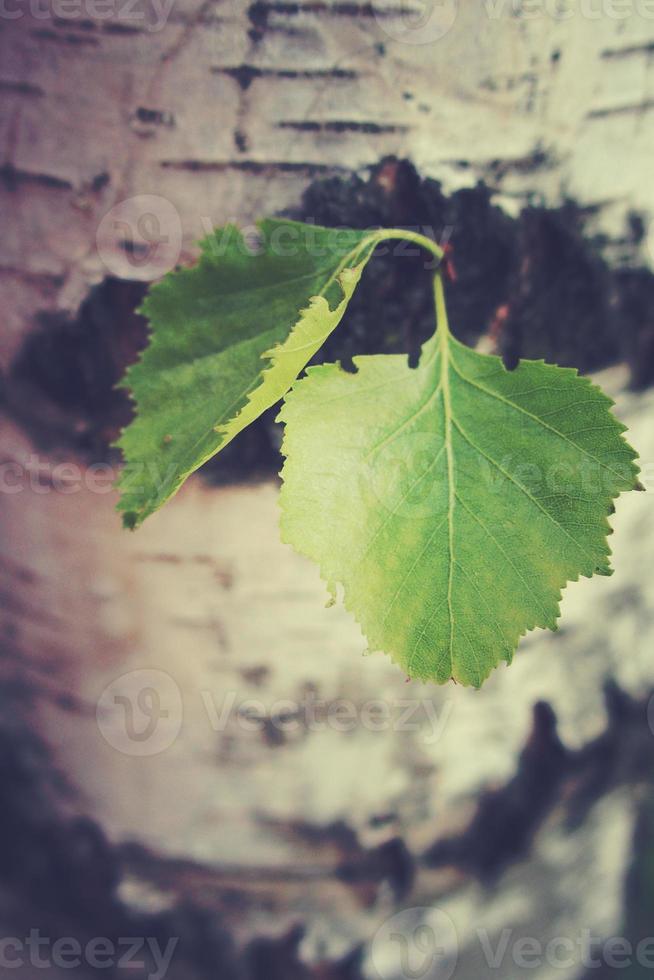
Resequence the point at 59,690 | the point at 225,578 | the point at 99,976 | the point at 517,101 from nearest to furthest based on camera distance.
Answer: the point at 517,101
the point at 225,578
the point at 59,690
the point at 99,976

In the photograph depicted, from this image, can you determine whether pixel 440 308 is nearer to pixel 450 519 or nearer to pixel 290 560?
pixel 450 519

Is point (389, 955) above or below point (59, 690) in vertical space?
below

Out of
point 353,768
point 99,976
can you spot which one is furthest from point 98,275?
point 99,976

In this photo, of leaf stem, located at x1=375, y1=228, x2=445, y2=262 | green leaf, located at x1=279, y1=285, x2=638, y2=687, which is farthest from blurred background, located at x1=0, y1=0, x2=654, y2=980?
green leaf, located at x1=279, y1=285, x2=638, y2=687

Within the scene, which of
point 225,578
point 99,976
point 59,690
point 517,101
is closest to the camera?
point 517,101

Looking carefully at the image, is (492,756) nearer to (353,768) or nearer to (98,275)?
(353,768)

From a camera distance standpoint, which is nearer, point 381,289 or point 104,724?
point 381,289

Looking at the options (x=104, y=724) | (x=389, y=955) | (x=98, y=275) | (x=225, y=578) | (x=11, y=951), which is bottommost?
(x=11, y=951)

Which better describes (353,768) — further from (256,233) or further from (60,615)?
(256,233)
